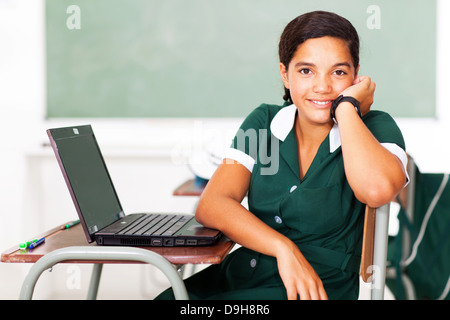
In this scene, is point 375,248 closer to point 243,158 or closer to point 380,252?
point 380,252

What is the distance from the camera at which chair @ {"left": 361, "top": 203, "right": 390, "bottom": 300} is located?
120 cm

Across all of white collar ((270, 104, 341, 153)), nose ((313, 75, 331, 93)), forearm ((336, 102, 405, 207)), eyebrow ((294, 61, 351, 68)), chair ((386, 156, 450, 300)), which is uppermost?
eyebrow ((294, 61, 351, 68))

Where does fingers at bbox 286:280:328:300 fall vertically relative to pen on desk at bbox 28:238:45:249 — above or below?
below

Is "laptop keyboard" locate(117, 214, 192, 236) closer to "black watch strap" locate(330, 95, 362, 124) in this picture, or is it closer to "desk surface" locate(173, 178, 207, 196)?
"black watch strap" locate(330, 95, 362, 124)

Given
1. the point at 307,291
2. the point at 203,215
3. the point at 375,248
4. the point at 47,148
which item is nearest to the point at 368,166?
the point at 375,248

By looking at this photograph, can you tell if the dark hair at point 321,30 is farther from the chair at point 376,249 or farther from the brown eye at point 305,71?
the chair at point 376,249

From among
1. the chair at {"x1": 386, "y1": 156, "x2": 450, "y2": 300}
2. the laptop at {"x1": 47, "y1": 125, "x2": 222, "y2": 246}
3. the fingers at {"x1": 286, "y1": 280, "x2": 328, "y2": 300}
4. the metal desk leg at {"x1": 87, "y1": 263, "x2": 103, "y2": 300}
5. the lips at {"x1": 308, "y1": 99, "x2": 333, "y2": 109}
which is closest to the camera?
the fingers at {"x1": 286, "y1": 280, "x2": 328, "y2": 300}

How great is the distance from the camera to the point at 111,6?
2707mm

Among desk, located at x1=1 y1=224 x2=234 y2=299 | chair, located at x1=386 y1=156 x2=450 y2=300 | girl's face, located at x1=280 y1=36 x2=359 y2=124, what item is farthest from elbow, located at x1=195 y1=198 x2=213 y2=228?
chair, located at x1=386 y1=156 x2=450 y2=300

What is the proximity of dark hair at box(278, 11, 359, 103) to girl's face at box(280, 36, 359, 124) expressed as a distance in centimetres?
1
